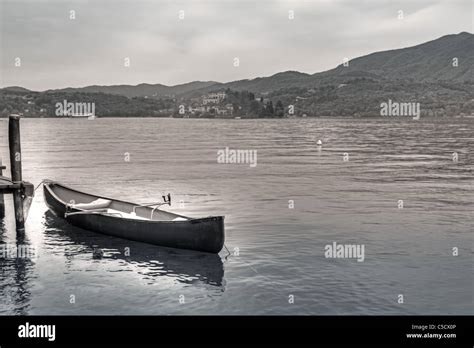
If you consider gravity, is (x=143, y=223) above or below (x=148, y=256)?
above

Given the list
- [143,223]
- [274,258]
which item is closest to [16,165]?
[143,223]

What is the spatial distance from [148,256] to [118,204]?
298 inches

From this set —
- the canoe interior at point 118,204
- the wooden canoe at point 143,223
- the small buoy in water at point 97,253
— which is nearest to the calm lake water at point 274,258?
the small buoy in water at point 97,253

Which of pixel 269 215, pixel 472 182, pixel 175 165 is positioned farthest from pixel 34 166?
pixel 472 182

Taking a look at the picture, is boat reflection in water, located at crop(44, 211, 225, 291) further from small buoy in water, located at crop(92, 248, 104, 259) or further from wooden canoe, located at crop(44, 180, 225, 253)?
wooden canoe, located at crop(44, 180, 225, 253)

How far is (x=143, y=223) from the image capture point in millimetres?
24750

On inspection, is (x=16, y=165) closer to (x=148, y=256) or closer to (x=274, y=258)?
(x=148, y=256)

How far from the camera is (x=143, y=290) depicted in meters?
19.2

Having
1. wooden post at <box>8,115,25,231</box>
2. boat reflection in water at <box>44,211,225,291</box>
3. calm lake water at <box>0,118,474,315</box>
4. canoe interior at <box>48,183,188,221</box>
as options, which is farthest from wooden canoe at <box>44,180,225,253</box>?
wooden post at <box>8,115,25,231</box>

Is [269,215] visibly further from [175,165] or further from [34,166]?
[34,166]

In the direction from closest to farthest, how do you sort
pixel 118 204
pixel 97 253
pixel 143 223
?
pixel 97 253 → pixel 143 223 → pixel 118 204

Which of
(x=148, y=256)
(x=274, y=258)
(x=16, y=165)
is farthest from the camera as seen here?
(x=16, y=165)

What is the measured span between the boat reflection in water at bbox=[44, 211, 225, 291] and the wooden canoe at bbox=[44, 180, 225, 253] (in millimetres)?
348
